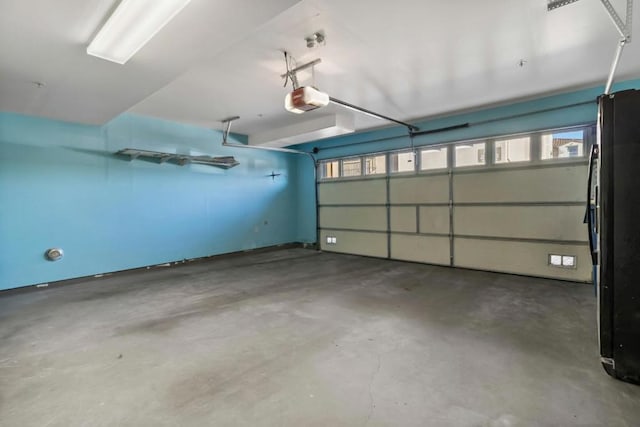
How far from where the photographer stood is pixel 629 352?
1891 mm

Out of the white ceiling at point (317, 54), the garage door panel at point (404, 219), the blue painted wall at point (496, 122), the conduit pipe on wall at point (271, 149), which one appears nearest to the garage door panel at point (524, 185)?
the blue painted wall at point (496, 122)

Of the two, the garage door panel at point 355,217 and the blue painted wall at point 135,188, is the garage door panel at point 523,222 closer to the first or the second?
the blue painted wall at point 135,188

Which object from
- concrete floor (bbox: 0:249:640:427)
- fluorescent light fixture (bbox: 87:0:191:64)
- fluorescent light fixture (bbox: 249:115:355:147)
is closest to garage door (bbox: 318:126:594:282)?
concrete floor (bbox: 0:249:640:427)

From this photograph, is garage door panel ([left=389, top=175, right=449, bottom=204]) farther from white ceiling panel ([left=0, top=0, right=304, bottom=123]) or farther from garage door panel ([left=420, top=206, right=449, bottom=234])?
white ceiling panel ([left=0, top=0, right=304, bottom=123])

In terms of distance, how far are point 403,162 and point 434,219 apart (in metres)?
1.32

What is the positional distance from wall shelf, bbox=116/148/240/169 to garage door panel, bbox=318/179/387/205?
222 centimetres

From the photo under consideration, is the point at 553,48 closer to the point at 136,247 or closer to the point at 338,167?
the point at 338,167

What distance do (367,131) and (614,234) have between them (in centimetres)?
511

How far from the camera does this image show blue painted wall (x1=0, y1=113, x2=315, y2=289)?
4.14 meters

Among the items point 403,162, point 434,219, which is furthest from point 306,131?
point 434,219

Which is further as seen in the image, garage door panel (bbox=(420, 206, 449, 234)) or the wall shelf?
garage door panel (bbox=(420, 206, 449, 234))

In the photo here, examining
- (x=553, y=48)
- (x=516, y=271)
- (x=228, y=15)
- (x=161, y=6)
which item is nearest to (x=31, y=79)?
(x=161, y=6)

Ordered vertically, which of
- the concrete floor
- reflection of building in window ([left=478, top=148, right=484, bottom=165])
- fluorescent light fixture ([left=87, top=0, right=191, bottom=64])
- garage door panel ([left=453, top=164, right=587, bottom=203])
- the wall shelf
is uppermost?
fluorescent light fixture ([left=87, top=0, right=191, bottom=64])

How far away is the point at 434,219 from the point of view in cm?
563
